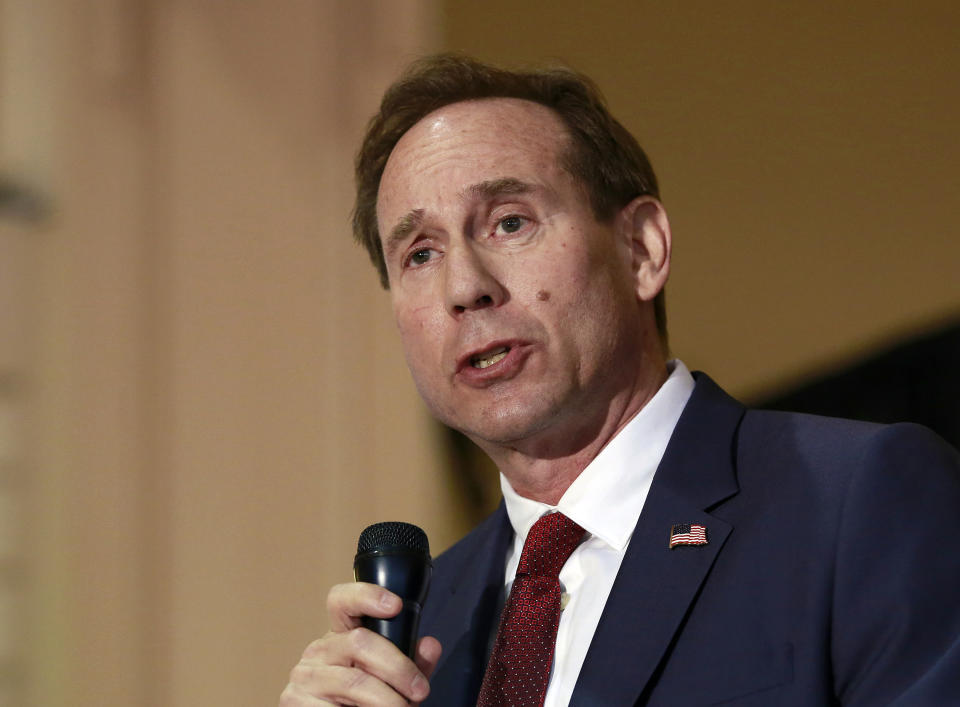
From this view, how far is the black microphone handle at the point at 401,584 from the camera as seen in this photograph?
1.35 m

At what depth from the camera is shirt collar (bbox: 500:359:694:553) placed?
1596mm

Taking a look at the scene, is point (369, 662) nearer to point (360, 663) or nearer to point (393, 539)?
point (360, 663)

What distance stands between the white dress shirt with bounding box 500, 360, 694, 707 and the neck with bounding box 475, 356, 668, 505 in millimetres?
34

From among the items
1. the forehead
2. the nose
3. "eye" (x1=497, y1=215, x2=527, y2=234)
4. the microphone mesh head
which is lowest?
the microphone mesh head

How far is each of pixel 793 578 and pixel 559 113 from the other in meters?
0.95

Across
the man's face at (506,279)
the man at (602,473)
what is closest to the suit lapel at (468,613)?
the man at (602,473)

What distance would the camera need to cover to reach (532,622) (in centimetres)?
157

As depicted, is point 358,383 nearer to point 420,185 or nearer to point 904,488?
point 420,185

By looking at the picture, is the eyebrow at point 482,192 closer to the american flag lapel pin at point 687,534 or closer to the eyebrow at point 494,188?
the eyebrow at point 494,188

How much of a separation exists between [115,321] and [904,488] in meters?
2.50

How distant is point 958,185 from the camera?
2557 millimetres

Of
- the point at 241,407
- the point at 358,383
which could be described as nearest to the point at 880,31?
the point at 358,383

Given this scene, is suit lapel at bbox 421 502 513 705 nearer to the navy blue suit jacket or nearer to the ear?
the navy blue suit jacket

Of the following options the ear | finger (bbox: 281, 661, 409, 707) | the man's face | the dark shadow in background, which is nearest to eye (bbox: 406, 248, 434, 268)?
the man's face
